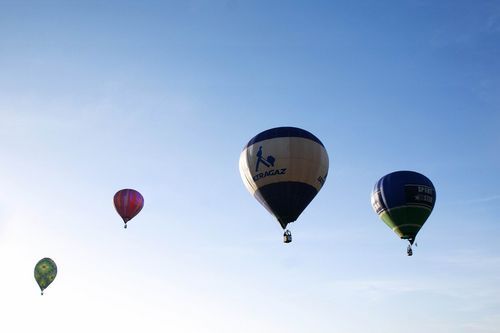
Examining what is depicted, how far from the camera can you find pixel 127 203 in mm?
44219

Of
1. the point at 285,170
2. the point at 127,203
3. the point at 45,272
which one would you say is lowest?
the point at 45,272

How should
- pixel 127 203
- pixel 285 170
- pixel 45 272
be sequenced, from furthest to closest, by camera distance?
1. pixel 45 272
2. pixel 127 203
3. pixel 285 170

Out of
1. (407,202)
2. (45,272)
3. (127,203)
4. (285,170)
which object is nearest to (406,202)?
(407,202)

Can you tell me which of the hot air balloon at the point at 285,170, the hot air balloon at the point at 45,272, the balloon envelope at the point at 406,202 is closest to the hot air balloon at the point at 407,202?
the balloon envelope at the point at 406,202

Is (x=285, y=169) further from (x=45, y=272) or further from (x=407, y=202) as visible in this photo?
(x=45, y=272)

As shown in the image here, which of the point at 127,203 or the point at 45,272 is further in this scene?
the point at 45,272

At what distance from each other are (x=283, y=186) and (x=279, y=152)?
2194 mm

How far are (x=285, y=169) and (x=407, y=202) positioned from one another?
11.4 meters

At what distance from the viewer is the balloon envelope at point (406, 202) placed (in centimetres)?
3688

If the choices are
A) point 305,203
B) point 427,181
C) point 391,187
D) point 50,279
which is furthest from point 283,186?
point 50,279

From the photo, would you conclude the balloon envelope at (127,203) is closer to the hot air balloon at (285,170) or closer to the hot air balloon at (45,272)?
Result: the hot air balloon at (45,272)

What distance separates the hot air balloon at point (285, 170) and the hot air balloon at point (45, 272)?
24302mm

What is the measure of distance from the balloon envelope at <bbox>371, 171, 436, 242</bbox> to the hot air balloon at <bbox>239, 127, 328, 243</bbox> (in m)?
7.95

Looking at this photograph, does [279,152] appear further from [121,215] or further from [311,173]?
[121,215]
